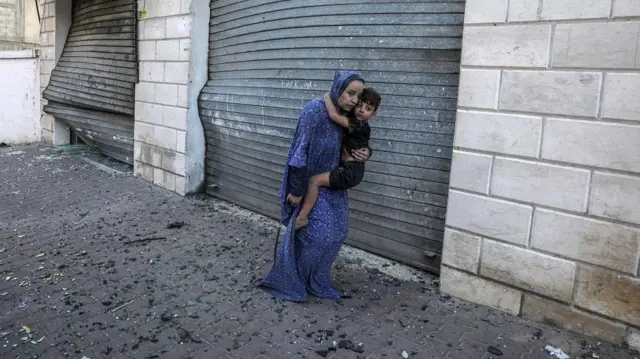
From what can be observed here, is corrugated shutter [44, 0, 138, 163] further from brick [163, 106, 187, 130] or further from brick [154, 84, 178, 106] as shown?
brick [163, 106, 187, 130]

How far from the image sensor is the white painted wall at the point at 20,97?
10.7 m

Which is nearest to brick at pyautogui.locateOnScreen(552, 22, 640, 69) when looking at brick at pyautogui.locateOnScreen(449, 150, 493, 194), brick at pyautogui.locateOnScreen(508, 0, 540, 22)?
brick at pyautogui.locateOnScreen(508, 0, 540, 22)

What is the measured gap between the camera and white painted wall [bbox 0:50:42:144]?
1069 cm

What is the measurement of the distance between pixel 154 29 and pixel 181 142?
182cm

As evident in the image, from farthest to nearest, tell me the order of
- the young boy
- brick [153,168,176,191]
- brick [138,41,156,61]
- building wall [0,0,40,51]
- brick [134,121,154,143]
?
building wall [0,0,40,51] → brick [134,121,154,143] → brick [138,41,156,61] → brick [153,168,176,191] → the young boy

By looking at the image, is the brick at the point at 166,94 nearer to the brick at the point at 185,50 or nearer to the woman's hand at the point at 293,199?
the brick at the point at 185,50

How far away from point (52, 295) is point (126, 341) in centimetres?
102

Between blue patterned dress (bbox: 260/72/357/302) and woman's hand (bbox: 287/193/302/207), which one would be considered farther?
woman's hand (bbox: 287/193/302/207)

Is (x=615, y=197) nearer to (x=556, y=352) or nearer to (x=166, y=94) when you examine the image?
(x=556, y=352)

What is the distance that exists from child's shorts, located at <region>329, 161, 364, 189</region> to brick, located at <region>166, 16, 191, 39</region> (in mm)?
4025

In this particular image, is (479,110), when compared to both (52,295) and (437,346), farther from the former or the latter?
(52,295)

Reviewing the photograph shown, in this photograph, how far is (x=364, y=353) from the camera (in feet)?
9.97

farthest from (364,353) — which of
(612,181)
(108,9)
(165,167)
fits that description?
(108,9)

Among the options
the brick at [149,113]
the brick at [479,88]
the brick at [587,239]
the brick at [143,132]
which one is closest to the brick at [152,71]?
the brick at [149,113]
